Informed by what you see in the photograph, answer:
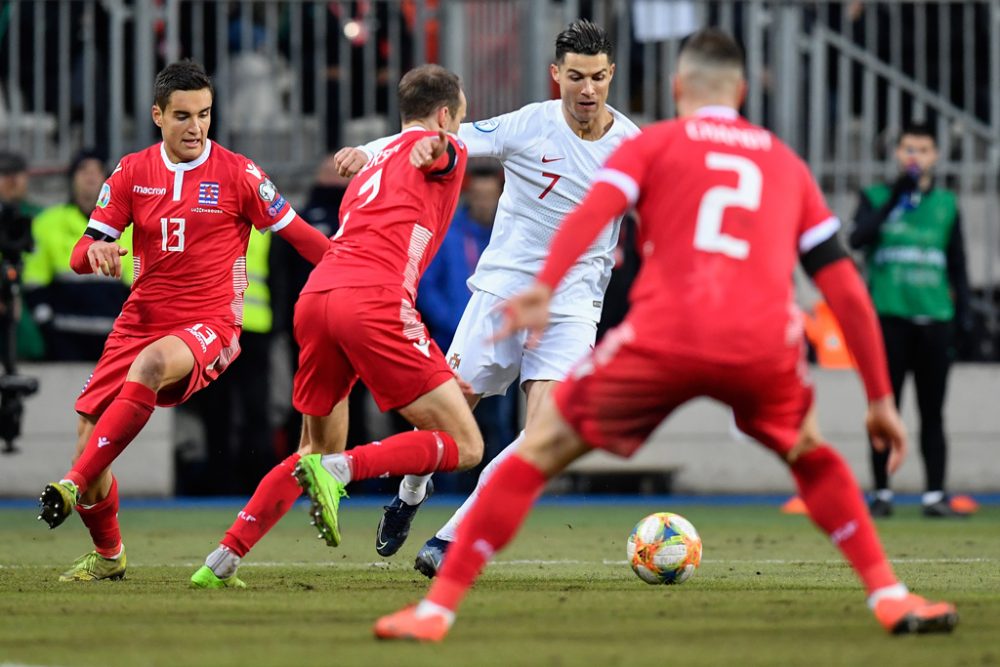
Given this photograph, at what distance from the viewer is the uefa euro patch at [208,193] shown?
8.05 m

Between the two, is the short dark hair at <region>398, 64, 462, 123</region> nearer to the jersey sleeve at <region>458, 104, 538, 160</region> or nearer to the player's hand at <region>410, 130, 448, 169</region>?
the player's hand at <region>410, 130, 448, 169</region>

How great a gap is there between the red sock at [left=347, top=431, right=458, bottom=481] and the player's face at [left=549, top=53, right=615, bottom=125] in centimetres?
196

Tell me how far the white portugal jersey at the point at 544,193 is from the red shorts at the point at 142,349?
1.35 meters

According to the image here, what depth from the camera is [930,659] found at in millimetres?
4988

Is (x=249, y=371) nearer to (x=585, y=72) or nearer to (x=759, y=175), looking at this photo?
(x=585, y=72)

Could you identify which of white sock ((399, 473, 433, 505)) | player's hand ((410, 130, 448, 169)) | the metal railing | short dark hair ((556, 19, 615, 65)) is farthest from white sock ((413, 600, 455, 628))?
the metal railing

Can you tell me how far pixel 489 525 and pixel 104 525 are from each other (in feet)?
10.2

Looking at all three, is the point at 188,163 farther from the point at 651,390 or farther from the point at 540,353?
the point at 651,390

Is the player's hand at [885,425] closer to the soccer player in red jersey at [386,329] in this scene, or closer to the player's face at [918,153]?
the soccer player in red jersey at [386,329]

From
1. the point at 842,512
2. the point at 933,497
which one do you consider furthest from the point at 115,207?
the point at 933,497

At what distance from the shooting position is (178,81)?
8.04m

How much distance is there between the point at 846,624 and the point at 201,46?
33.1 feet

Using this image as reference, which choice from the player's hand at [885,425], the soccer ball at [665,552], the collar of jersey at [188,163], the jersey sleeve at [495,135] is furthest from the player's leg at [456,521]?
the player's hand at [885,425]

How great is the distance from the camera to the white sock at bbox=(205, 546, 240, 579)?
23.7 ft
